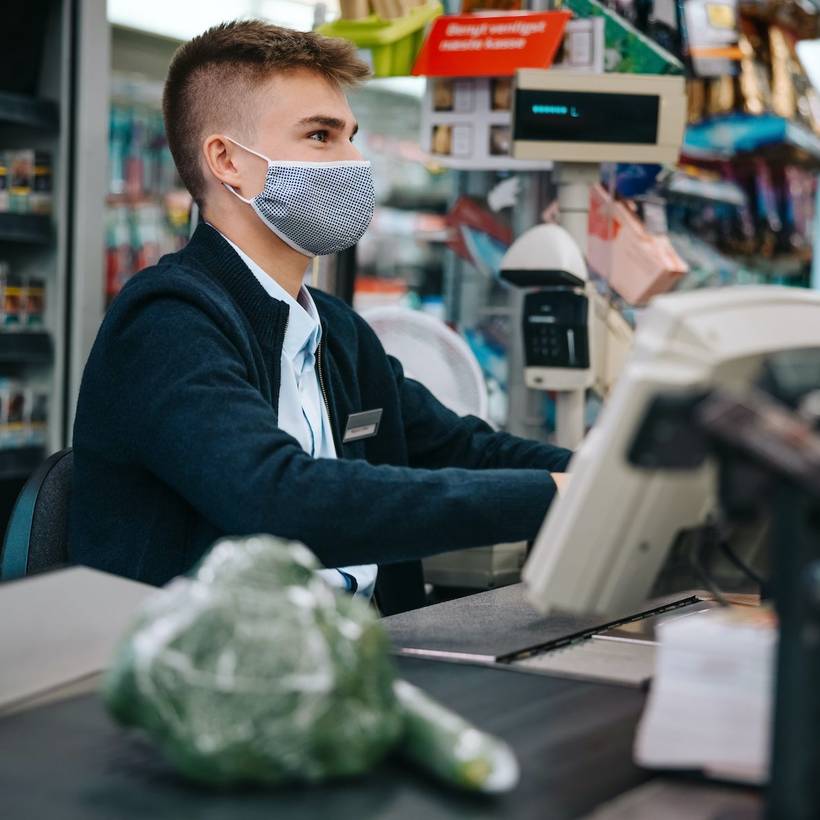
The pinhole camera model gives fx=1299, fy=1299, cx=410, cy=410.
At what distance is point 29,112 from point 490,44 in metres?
1.56

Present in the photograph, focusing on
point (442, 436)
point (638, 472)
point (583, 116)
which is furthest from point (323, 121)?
point (638, 472)

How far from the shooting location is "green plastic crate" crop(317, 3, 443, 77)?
10.4ft

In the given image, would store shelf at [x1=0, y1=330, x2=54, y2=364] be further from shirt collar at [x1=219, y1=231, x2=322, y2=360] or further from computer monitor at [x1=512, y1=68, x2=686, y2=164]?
shirt collar at [x1=219, y1=231, x2=322, y2=360]

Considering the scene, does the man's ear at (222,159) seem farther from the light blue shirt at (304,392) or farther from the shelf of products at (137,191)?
the shelf of products at (137,191)

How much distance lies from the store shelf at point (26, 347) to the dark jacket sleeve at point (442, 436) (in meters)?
1.87

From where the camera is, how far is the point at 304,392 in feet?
7.21

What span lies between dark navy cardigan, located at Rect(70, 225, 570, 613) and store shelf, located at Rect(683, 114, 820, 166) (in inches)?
95.8

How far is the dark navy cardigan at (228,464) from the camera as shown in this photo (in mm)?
1628

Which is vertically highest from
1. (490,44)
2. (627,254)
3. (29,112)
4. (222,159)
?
(490,44)

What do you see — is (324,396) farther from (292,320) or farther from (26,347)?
(26,347)

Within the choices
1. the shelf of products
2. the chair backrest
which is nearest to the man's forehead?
the chair backrest

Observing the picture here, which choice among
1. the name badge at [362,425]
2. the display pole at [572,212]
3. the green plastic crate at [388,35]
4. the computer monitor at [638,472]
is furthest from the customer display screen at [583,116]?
the computer monitor at [638,472]

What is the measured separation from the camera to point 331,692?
3.10ft

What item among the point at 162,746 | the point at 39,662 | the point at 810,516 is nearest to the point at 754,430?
the point at 810,516
